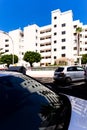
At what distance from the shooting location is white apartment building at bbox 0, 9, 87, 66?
8250cm

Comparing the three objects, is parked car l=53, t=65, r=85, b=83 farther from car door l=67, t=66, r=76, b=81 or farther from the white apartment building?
the white apartment building

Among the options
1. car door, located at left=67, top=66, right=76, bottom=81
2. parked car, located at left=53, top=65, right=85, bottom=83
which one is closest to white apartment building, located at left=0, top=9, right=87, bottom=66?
parked car, located at left=53, top=65, right=85, bottom=83

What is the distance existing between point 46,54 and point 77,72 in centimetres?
6973

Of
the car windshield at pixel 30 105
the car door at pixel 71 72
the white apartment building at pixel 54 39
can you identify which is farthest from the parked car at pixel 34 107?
the white apartment building at pixel 54 39

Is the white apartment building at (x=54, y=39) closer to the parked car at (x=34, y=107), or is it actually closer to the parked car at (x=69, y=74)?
the parked car at (x=69, y=74)

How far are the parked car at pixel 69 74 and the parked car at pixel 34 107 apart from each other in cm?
1542

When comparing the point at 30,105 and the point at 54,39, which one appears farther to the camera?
the point at 54,39

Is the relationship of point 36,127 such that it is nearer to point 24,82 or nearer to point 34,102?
point 34,102

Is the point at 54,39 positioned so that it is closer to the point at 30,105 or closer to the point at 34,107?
the point at 30,105

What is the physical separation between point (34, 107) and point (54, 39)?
82.5 metres

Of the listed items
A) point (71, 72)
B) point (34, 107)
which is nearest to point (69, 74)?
point (71, 72)

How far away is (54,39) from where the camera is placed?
8519cm

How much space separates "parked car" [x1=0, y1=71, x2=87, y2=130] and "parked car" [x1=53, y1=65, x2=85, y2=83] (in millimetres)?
15420

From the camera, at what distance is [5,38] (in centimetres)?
9919
